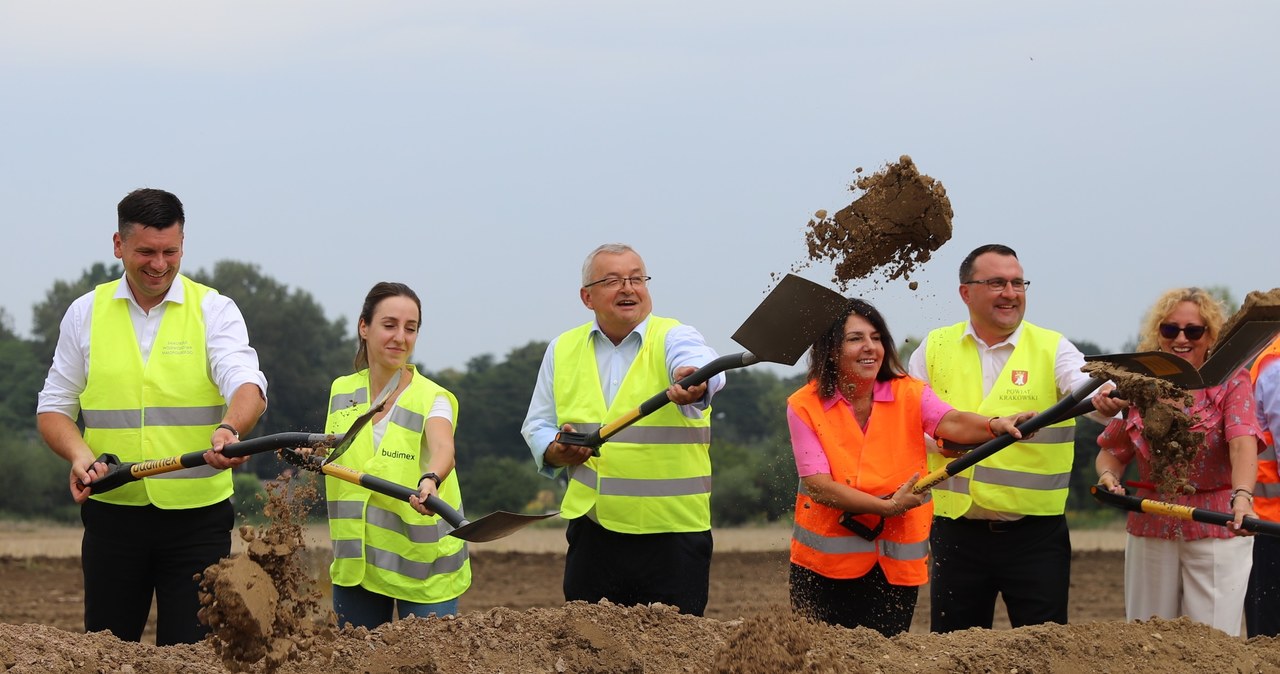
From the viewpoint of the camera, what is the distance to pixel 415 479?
18.0 feet


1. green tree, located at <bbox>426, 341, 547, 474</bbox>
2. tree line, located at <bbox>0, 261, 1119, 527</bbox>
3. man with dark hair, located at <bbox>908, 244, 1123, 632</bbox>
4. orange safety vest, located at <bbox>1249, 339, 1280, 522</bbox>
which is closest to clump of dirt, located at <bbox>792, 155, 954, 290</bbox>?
man with dark hair, located at <bbox>908, 244, 1123, 632</bbox>

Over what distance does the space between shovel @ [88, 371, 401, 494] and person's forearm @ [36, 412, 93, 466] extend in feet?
0.40

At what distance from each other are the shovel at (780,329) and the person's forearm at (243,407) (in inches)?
56.8

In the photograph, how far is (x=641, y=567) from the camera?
5.55 meters

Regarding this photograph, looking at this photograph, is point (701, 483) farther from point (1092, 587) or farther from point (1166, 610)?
point (1092, 587)

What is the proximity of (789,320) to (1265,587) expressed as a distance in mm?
2510

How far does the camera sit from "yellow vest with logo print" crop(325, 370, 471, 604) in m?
5.38

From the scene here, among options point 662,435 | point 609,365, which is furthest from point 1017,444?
point 609,365

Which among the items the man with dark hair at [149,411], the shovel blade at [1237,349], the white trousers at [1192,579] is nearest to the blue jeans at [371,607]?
the man with dark hair at [149,411]

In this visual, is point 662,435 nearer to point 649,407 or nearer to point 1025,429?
point 649,407

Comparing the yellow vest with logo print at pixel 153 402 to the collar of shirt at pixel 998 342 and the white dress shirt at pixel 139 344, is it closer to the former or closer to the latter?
the white dress shirt at pixel 139 344

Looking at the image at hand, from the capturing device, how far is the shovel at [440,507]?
507 cm

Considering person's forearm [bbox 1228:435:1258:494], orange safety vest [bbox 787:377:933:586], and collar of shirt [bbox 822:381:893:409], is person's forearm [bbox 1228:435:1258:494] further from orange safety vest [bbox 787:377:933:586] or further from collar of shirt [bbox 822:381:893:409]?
collar of shirt [bbox 822:381:893:409]

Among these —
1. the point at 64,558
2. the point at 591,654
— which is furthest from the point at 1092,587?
the point at 64,558
